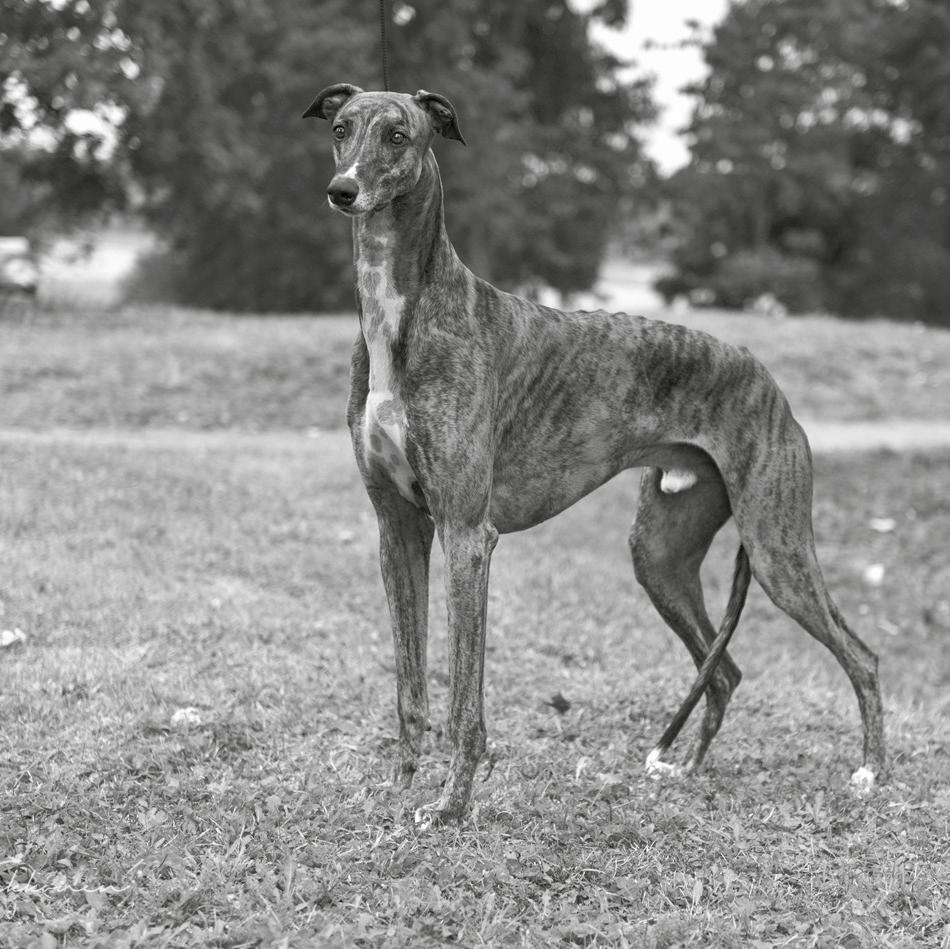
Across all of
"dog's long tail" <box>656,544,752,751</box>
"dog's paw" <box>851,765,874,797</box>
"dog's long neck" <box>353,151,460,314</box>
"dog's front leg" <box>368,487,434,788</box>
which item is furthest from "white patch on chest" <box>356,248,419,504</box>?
"dog's paw" <box>851,765,874,797</box>

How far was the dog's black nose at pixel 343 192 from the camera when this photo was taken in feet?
11.2

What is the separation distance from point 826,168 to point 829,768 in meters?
28.2

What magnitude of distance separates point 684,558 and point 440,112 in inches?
79.5

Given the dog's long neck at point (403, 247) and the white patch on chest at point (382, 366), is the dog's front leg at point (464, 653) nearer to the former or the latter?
the white patch on chest at point (382, 366)

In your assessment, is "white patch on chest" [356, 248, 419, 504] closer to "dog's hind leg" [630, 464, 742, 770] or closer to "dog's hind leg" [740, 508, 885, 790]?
"dog's hind leg" [630, 464, 742, 770]

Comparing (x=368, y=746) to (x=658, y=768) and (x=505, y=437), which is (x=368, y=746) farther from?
(x=505, y=437)

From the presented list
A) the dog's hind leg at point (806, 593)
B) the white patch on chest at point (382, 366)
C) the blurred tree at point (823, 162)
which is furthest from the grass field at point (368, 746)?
the blurred tree at point (823, 162)

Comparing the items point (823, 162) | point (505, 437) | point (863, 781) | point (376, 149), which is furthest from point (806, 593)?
point (823, 162)

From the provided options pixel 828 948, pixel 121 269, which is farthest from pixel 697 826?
pixel 121 269

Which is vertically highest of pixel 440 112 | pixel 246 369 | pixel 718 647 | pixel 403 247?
pixel 440 112

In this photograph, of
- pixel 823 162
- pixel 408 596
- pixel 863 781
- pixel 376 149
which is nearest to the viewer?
pixel 376 149

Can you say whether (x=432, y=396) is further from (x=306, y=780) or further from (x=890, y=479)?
(x=890, y=479)

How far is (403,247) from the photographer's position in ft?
12.6

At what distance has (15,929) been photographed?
132 inches
